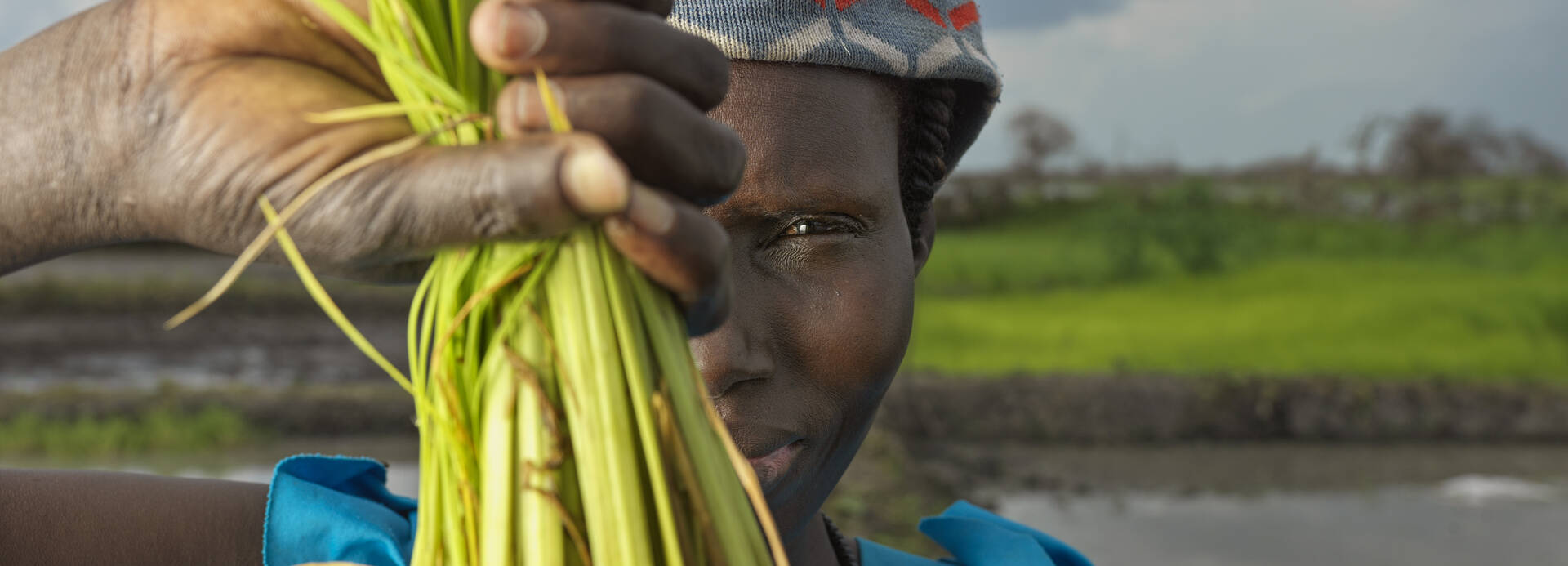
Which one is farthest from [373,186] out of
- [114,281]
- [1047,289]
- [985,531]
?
[114,281]

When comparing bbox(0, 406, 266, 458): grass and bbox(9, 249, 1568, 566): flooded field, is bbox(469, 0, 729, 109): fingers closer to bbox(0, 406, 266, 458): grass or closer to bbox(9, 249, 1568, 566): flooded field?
bbox(9, 249, 1568, 566): flooded field

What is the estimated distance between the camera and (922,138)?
4.34 feet

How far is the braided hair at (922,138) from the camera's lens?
1.29 metres

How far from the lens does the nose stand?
3.43ft

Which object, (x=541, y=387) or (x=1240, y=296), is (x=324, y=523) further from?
(x=1240, y=296)

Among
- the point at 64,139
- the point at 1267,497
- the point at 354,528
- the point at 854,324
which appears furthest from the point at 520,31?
the point at 1267,497

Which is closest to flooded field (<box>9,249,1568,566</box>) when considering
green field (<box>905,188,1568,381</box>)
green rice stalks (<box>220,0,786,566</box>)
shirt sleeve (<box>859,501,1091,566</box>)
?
green field (<box>905,188,1568,381</box>)

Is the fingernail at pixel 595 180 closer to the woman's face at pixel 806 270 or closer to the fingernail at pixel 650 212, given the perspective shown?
the fingernail at pixel 650 212

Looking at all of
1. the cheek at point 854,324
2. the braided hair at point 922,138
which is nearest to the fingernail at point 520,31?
the cheek at point 854,324

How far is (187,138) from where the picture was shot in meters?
0.65

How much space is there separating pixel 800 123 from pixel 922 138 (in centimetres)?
26

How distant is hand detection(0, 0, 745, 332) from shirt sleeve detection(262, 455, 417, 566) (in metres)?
A: 0.52

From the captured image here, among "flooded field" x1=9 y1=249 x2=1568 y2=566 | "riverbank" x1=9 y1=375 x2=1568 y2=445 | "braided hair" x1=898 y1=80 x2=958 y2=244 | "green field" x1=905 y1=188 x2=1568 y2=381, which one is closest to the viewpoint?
"braided hair" x1=898 y1=80 x2=958 y2=244

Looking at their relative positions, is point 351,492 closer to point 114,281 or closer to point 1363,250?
point 1363,250
